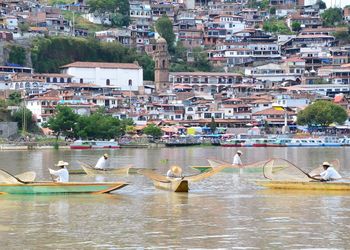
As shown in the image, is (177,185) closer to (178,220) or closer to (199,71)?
(178,220)

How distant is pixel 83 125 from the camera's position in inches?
3152

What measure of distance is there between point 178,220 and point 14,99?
69328 millimetres

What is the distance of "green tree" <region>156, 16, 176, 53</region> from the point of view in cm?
11522

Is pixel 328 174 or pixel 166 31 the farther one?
pixel 166 31

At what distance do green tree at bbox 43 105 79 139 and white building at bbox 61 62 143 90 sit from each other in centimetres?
1913

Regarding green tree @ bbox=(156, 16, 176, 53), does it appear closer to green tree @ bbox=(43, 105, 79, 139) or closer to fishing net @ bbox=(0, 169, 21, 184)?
green tree @ bbox=(43, 105, 79, 139)

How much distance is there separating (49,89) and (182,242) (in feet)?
248

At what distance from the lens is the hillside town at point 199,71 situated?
92562mm

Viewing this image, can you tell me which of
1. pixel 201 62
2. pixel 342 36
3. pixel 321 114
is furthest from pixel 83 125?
pixel 342 36

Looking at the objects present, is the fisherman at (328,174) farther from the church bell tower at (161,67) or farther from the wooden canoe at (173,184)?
the church bell tower at (161,67)

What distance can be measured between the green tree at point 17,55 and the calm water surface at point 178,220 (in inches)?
2928

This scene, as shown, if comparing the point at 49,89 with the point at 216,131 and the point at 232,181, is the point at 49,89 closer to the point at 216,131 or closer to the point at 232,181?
the point at 216,131

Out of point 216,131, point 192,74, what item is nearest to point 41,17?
point 192,74

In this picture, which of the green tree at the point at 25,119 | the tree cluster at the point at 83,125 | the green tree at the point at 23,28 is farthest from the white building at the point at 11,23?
the tree cluster at the point at 83,125
